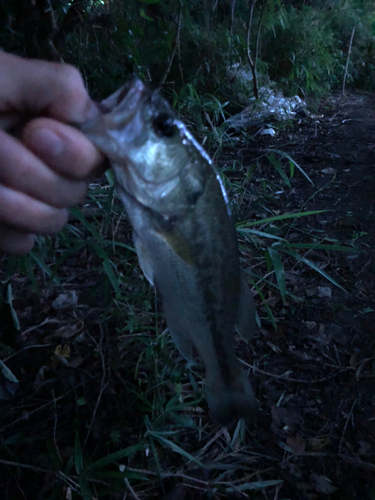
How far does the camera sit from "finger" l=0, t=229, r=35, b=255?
1.12m

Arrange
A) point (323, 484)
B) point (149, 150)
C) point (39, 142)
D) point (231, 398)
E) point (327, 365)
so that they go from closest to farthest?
point (39, 142) → point (149, 150) → point (231, 398) → point (323, 484) → point (327, 365)

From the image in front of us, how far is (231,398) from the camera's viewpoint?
1468 mm

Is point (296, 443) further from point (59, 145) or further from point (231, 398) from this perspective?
point (59, 145)

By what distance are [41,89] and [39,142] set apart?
14 cm

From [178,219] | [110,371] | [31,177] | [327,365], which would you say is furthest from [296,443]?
[31,177]

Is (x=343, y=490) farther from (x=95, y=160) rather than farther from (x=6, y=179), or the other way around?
(x=6, y=179)

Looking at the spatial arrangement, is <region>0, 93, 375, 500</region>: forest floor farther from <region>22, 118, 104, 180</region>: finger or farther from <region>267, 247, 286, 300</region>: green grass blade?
<region>22, 118, 104, 180</region>: finger

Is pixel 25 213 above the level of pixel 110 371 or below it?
above

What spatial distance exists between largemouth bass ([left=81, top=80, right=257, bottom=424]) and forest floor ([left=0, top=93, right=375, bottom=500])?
628 millimetres

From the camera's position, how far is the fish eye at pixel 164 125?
105cm

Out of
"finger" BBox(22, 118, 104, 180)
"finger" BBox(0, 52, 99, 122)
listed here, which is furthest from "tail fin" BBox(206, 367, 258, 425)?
"finger" BBox(0, 52, 99, 122)

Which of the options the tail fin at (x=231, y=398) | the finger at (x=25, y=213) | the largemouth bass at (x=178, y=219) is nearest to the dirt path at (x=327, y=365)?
the tail fin at (x=231, y=398)

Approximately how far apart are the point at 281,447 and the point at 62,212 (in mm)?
1559

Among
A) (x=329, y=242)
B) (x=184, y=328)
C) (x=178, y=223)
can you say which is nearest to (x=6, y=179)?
(x=178, y=223)
